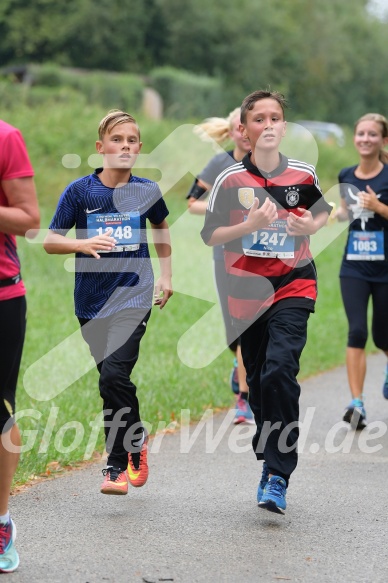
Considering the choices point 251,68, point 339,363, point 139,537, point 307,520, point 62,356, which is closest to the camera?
point 139,537

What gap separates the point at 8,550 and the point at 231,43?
56.9m

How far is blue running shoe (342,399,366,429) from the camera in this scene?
8.38 metres

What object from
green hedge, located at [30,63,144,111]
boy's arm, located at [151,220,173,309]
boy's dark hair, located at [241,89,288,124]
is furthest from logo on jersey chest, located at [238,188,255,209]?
green hedge, located at [30,63,144,111]

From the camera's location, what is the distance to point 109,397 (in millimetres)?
5879

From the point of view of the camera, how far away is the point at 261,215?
18.0ft

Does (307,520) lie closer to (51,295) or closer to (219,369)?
(219,369)

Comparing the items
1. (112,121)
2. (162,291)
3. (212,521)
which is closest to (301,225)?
(162,291)

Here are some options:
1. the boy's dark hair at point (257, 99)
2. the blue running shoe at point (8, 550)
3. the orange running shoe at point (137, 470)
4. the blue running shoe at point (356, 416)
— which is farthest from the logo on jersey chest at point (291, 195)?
the blue running shoe at point (356, 416)

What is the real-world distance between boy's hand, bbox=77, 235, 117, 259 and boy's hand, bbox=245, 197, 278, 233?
0.71 m

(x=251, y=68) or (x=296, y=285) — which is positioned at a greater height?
(x=251, y=68)

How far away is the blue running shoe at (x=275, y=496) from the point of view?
554 centimetres

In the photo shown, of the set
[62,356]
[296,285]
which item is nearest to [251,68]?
[62,356]

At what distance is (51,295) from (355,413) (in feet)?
23.4

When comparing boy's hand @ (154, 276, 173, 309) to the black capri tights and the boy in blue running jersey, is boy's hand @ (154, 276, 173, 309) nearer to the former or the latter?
the boy in blue running jersey
